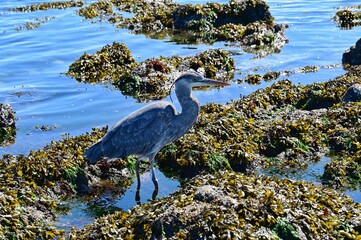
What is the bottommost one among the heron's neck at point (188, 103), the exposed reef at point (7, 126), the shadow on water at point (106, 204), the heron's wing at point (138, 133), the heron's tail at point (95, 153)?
the shadow on water at point (106, 204)

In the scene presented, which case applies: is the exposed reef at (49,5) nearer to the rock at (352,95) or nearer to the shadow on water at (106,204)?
the rock at (352,95)

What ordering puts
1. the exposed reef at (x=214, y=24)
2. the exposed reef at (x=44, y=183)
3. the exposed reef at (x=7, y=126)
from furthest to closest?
the exposed reef at (x=214, y=24), the exposed reef at (x=7, y=126), the exposed reef at (x=44, y=183)

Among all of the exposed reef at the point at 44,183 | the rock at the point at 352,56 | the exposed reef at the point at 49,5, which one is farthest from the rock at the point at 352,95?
the exposed reef at the point at 49,5

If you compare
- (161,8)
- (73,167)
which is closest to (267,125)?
(73,167)

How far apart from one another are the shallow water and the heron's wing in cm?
67

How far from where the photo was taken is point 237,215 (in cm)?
Answer: 629

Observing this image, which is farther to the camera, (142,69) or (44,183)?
(142,69)

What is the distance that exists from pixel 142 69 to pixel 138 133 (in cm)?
597

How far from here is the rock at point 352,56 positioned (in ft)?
49.0

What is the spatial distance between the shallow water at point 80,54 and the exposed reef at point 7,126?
0.15 m

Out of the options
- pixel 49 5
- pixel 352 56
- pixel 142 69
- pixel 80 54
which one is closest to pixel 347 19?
pixel 352 56

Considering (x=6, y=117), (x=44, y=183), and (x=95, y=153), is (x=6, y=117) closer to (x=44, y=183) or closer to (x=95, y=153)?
(x=44, y=183)

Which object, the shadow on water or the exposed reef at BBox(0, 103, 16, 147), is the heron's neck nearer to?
the shadow on water

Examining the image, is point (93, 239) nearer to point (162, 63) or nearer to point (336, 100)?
point (336, 100)
